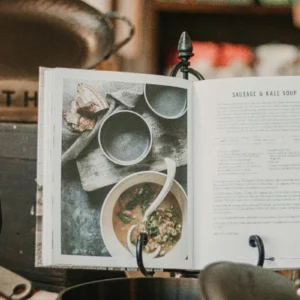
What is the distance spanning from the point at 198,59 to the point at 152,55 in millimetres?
151

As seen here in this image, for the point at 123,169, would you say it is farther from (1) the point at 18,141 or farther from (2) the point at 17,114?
(2) the point at 17,114

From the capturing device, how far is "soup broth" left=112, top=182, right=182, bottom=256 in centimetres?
67

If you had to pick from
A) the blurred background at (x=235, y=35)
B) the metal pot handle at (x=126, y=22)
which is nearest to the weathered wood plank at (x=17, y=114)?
the metal pot handle at (x=126, y=22)

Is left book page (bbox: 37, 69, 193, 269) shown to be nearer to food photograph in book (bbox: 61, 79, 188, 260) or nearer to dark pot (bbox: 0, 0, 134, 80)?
food photograph in book (bbox: 61, 79, 188, 260)

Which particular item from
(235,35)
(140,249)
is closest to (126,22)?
(235,35)

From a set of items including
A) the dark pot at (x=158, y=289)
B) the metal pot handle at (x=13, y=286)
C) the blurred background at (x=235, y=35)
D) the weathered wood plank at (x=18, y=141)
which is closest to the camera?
the dark pot at (x=158, y=289)

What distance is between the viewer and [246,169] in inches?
26.9

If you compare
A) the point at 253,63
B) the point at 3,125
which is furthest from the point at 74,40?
the point at 253,63

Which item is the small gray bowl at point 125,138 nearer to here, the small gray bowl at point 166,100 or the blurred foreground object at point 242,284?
the small gray bowl at point 166,100

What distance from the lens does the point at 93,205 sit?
669mm

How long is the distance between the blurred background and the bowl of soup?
0.88 m

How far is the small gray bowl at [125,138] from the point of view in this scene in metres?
0.68

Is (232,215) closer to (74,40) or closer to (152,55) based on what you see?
(74,40)

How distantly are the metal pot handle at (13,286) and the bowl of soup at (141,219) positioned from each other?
0.17 metres
